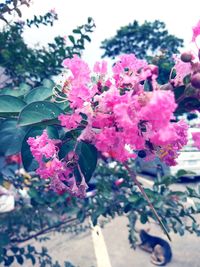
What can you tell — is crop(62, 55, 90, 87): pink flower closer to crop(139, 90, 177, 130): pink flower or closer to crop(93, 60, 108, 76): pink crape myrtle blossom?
crop(93, 60, 108, 76): pink crape myrtle blossom

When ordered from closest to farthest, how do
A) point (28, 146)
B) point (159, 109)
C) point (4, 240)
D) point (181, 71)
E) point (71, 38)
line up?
1. point (159, 109)
2. point (181, 71)
3. point (28, 146)
4. point (4, 240)
5. point (71, 38)

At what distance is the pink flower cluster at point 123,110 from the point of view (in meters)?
0.56

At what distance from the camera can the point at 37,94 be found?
97 cm

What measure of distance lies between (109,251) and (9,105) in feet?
12.3

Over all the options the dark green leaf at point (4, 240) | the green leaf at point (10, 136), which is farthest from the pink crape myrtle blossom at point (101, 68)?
the dark green leaf at point (4, 240)

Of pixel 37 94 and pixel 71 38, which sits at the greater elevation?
pixel 71 38

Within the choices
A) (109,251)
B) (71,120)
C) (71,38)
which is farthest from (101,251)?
(71,120)

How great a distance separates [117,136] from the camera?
0.63m

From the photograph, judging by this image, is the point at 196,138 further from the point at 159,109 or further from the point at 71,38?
the point at 71,38

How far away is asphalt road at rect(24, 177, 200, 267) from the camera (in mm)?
3850

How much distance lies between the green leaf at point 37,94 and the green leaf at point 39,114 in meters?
0.19

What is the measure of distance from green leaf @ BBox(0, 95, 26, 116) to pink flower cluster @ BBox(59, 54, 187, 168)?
17 cm

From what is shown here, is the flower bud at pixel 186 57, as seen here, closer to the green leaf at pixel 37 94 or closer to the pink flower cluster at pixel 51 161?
the pink flower cluster at pixel 51 161

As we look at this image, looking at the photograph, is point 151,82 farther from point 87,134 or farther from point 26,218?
point 26,218
